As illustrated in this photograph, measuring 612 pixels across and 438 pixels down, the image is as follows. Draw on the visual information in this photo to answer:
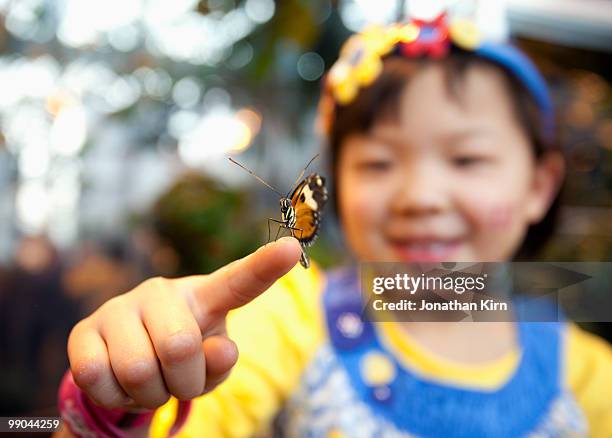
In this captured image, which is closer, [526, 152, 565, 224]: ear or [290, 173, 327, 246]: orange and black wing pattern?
[290, 173, 327, 246]: orange and black wing pattern

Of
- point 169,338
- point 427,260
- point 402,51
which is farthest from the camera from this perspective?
point 402,51

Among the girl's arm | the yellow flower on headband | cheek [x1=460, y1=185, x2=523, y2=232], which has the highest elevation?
the yellow flower on headband

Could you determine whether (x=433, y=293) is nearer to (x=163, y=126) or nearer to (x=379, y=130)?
(x=379, y=130)

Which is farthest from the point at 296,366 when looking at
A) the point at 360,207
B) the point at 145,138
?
the point at 145,138

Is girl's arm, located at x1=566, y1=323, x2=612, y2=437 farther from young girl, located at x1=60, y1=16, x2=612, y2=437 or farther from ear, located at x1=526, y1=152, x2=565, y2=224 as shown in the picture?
ear, located at x1=526, y1=152, x2=565, y2=224

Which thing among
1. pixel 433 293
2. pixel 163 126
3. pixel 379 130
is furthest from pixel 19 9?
pixel 433 293

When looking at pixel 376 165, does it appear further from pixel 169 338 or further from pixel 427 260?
pixel 169 338

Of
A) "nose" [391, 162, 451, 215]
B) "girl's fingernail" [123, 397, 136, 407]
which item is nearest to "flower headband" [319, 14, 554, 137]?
"nose" [391, 162, 451, 215]
